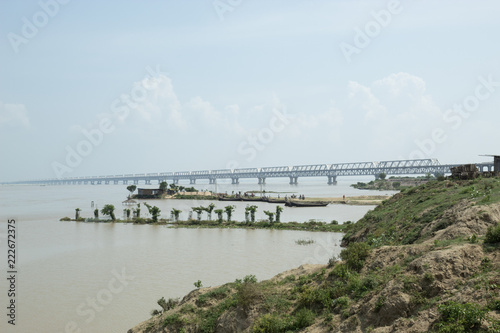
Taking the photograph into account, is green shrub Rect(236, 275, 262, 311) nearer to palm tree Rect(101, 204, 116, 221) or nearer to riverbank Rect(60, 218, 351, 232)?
riverbank Rect(60, 218, 351, 232)

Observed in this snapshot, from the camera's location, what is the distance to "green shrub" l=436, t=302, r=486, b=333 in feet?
24.9

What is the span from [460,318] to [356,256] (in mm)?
3856

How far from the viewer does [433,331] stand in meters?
7.90

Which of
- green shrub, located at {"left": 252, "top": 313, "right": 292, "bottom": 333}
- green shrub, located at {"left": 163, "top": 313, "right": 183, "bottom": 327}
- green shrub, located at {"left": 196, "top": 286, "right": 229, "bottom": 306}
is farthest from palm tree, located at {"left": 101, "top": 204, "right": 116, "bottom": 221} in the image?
green shrub, located at {"left": 252, "top": 313, "right": 292, "bottom": 333}

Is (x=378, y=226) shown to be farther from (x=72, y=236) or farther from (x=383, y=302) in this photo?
(x=72, y=236)

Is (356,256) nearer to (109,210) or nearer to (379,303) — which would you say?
(379,303)

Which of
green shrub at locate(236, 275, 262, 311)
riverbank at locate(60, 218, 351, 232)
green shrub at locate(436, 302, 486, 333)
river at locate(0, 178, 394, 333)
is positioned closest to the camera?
green shrub at locate(436, 302, 486, 333)

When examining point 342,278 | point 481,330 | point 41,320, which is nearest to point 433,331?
point 481,330

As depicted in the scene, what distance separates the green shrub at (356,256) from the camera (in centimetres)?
1134

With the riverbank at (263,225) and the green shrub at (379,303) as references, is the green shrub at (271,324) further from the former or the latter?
the riverbank at (263,225)

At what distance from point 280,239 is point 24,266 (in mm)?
16542

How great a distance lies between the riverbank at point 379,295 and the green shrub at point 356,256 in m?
0.03

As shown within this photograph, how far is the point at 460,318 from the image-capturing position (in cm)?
774

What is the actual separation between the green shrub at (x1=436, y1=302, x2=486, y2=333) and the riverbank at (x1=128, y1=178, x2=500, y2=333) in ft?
0.05
